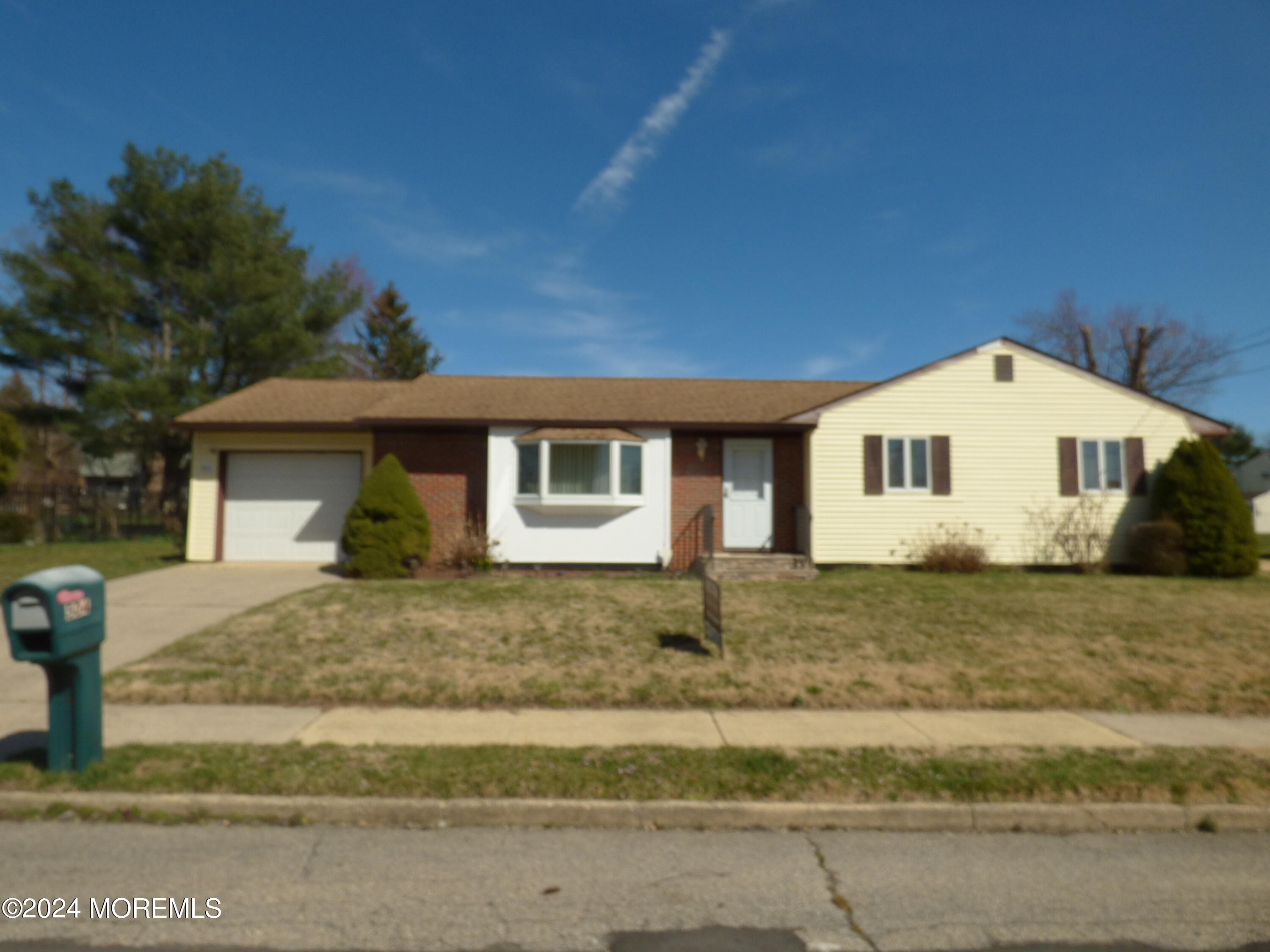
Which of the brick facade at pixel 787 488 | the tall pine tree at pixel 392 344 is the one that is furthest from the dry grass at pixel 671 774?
the tall pine tree at pixel 392 344

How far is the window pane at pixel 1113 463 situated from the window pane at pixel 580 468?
31.8 feet

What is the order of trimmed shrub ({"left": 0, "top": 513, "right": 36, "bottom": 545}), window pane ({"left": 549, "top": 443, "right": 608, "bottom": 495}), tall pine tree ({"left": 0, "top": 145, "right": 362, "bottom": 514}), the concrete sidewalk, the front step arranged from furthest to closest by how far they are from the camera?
tall pine tree ({"left": 0, "top": 145, "right": 362, "bottom": 514})
trimmed shrub ({"left": 0, "top": 513, "right": 36, "bottom": 545})
window pane ({"left": 549, "top": 443, "right": 608, "bottom": 495})
the front step
the concrete sidewalk

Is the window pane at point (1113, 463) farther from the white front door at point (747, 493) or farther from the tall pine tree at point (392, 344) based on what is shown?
A: the tall pine tree at point (392, 344)

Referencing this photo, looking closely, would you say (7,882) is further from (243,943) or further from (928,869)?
(928,869)

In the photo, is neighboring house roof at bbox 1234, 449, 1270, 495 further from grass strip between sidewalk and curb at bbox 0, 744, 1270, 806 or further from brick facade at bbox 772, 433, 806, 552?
grass strip between sidewalk and curb at bbox 0, 744, 1270, 806

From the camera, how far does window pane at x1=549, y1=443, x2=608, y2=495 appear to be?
1477 cm

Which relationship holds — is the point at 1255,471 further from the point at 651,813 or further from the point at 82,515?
the point at 82,515

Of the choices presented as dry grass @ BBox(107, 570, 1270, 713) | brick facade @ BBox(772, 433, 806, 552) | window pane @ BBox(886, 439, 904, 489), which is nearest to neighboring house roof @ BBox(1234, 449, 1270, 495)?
window pane @ BBox(886, 439, 904, 489)

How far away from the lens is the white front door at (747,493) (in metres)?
15.6

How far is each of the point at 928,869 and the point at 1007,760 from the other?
1874 millimetres

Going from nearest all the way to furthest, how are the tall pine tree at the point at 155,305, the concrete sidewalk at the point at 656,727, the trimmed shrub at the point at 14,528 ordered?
the concrete sidewalk at the point at 656,727, the trimmed shrub at the point at 14,528, the tall pine tree at the point at 155,305

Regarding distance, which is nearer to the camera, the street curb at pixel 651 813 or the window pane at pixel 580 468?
the street curb at pixel 651 813

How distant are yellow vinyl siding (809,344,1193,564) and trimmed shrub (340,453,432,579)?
7.30 metres

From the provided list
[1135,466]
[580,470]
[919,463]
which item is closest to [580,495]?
[580,470]
